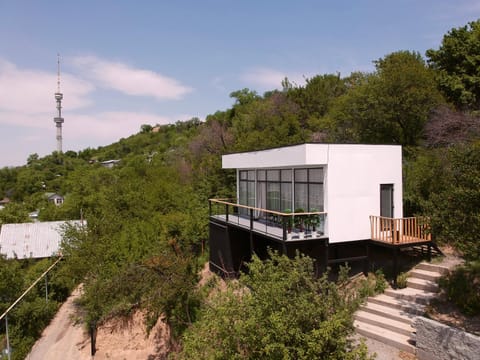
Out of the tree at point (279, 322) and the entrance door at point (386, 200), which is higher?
the entrance door at point (386, 200)

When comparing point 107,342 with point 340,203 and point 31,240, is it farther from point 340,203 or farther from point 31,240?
point 31,240

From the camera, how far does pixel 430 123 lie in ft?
58.9

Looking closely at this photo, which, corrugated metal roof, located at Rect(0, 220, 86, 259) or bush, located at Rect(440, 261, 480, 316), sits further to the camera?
corrugated metal roof, located at Rect(0, 220, 86, 259)

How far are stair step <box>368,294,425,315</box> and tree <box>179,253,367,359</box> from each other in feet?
13.4

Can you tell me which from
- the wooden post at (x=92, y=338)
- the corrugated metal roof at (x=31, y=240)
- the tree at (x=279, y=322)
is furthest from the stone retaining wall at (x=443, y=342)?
the corrugated metal roof at (x=31, y=240)

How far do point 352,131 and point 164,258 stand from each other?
14137 millimetres

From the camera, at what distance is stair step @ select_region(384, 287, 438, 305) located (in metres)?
10.4

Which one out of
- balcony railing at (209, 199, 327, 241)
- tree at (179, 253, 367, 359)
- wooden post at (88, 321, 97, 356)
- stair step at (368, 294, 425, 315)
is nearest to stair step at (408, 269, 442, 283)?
stair step at (368, 294, 425, 315)

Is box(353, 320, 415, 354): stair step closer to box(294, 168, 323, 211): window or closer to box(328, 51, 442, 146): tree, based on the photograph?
box(294, 168, 323, 211): window

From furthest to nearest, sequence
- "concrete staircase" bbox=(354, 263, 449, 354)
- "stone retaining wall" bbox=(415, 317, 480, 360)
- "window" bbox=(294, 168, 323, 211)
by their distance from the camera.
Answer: "window" bbox=(294, 168, 323, 211)
"concrete staircase" bbox=(354, 263, 449, 354)
"stone retaining wall" bbox=(415, 317, 480, 360)

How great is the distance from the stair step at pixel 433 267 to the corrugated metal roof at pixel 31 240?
65.9 feet

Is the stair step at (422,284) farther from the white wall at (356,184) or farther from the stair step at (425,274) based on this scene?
the white wall at (356,184)

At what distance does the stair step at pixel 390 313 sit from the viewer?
9.74 metres

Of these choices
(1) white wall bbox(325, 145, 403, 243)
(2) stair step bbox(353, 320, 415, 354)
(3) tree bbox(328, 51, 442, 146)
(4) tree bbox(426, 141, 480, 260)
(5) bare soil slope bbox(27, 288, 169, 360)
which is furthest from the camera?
(3) tree bbox(328, 51, 442, 146)
